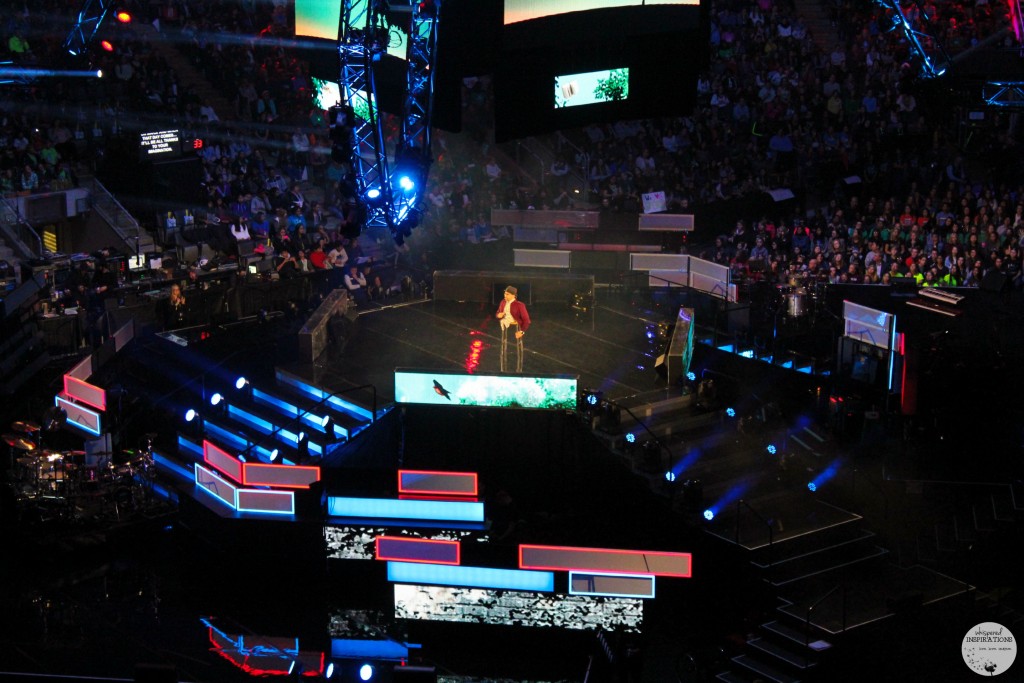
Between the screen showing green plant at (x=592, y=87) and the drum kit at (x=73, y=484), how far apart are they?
33.0 feet

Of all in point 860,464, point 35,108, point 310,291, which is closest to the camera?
point 860,464

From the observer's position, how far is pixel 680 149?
35.8 metres

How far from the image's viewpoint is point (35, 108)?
32.6 metres

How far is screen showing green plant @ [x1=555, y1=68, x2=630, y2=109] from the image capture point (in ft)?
89.1

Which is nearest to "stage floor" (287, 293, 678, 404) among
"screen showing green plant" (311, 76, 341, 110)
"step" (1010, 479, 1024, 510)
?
"step" (1010, 479, 1024, 510)

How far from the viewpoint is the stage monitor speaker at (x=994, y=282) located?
2830cm

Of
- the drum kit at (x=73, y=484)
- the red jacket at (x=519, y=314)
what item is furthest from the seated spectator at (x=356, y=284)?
the drum kit at (x=73, y=484)

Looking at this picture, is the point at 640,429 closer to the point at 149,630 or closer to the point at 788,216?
the point at 149,630

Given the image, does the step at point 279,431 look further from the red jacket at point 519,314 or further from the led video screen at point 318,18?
the led video screen at point 318,18

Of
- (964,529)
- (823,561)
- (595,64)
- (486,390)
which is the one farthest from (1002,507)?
(595,64)

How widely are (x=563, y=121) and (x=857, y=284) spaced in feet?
22.1

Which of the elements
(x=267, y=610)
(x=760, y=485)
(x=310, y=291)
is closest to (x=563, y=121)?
(x=310, y=291)

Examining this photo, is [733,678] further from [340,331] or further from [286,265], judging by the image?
[286,265]

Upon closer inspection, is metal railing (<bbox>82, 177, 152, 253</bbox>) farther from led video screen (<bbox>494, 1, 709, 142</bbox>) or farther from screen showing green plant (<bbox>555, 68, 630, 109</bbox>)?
screen showing green plant (<bbox>555, 68, 630, 109</bbox>)
